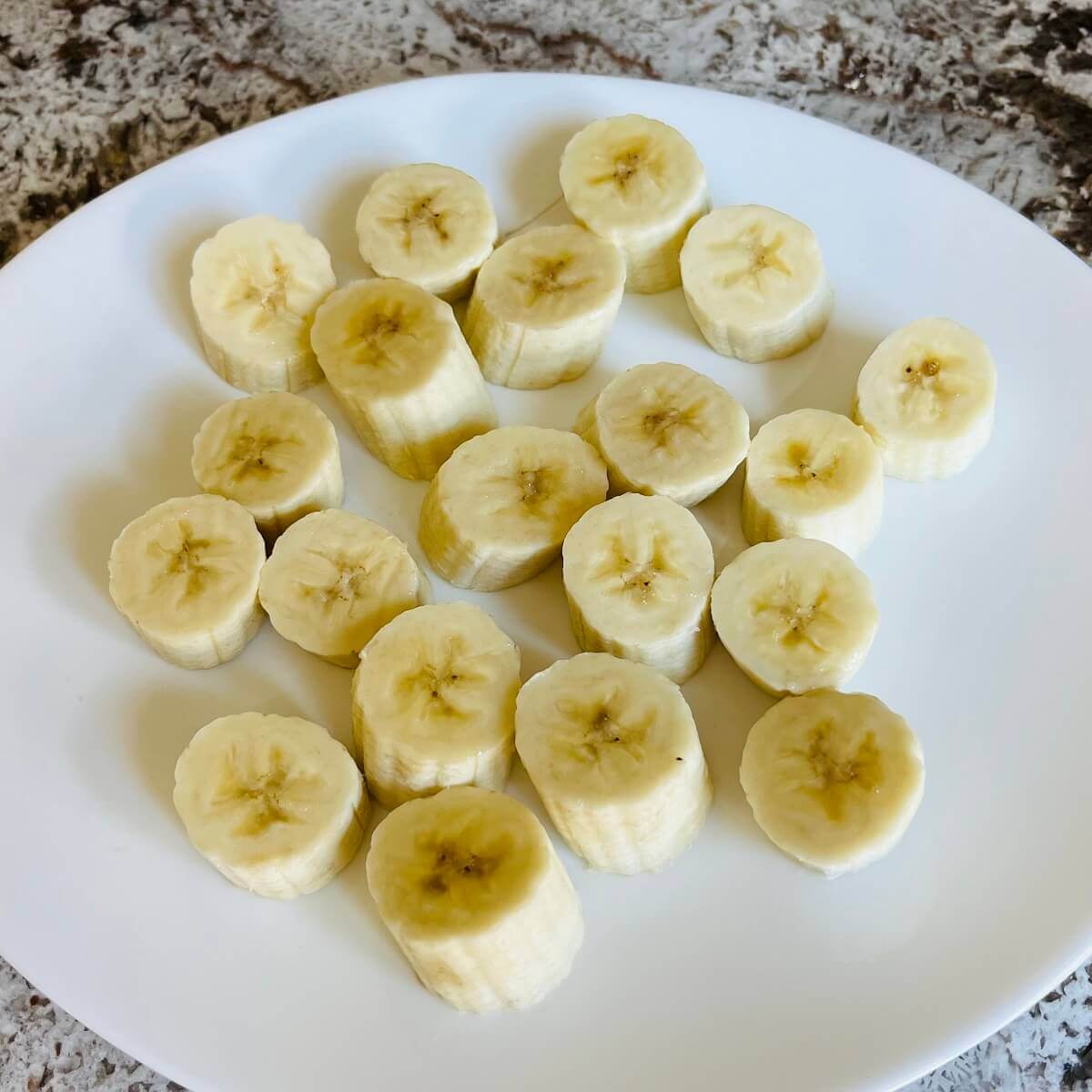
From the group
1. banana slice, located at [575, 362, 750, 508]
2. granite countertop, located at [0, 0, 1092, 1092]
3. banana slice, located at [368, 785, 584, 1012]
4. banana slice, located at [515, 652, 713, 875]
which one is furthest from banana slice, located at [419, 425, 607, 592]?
granite countertop, located at [0, 0, 1092, 1092]

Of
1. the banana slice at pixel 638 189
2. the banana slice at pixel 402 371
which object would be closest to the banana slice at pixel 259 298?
the banana slice at pixel 402 371

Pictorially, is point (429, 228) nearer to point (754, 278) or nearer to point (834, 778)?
point (754, 278)

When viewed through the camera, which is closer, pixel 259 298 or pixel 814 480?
pixel 814 480

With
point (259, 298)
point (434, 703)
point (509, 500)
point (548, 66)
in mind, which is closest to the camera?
point (434, 703)

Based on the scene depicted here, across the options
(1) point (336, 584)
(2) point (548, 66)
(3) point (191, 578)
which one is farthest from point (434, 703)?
(2) point (548, 66)

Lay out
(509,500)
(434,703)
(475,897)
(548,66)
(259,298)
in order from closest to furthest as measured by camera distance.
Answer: (475,897), (434,703), (509,500), (259,298), (548,66)

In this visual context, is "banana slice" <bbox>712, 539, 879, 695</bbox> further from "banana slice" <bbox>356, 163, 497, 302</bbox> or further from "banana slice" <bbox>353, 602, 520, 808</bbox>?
"banana slice" <bbox>356, 163, 497, 302</bbox>

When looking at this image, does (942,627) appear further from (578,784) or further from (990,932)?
(578,784)
